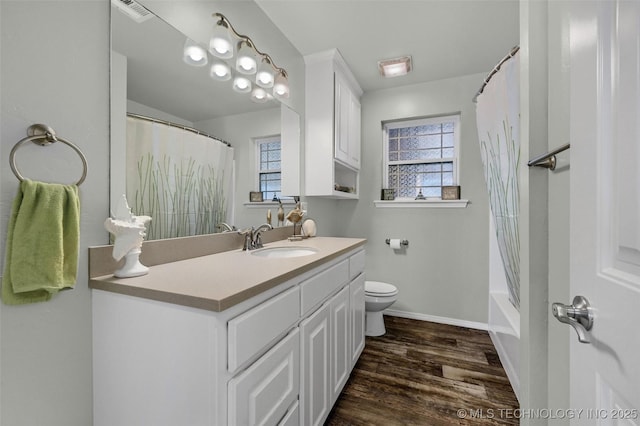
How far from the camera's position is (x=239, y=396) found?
76 centimetres

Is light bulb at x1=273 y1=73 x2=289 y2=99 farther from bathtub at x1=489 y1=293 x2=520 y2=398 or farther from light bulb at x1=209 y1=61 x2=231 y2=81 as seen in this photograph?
bathtub at x1=489 y1=293 x2=520 y2=398

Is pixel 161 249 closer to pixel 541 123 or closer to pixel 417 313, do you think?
pixel 541 123

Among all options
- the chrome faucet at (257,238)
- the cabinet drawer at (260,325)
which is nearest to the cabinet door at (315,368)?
the cabinet drawer at (260,325)

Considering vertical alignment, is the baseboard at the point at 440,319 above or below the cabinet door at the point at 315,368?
below

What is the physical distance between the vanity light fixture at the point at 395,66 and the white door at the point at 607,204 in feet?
6.42

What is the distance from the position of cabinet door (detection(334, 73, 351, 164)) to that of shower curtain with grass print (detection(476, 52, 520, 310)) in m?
1.07

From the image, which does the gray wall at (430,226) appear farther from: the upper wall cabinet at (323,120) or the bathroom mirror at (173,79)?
the bathroom mirror at (173,79)

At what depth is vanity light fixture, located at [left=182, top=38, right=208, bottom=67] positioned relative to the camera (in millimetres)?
1302

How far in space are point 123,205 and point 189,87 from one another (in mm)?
709

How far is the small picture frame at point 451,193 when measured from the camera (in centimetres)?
263

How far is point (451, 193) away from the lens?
2648mm

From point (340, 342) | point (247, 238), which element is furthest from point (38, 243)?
point (340, 342)

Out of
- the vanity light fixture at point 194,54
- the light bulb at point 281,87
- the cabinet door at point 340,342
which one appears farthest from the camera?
the light bulb at point 281,87

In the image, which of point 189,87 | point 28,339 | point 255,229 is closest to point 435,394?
point 255,229
